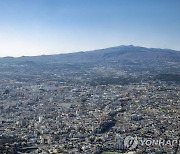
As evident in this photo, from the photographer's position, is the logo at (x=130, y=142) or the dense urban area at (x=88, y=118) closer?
the logo at (x=130, y=142)

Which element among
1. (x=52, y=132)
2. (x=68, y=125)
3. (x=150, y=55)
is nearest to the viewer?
(x=52, y=132)

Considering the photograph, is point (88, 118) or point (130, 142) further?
point (88, 118)

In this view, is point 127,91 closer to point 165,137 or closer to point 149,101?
A: point 149,101

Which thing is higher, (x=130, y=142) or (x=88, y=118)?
(x=88, y=118)

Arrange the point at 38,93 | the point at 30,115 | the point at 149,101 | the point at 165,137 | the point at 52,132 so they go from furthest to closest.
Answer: the point at 38,93, the point at 149,101, the point at 30,115, the point at 52,132, the point at 165,137

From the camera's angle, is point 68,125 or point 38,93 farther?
point 38,93

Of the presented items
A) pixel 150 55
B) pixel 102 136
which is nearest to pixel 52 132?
pixel 102 136

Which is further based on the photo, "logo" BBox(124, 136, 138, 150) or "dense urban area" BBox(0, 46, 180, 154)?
"dense urban area" BBox(0, 46, 180, 154)
